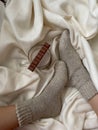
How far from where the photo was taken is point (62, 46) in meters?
0.92

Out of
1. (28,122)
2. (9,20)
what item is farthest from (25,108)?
(9,20)

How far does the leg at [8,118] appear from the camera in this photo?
2.60 feet

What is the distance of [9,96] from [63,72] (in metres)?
0.19

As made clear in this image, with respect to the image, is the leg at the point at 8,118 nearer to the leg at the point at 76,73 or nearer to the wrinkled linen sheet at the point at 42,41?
the wrinkled linen sheet at the point at 42,41

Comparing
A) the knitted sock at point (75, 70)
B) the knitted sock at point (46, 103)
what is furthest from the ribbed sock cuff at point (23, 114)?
the knitted sock at point (75, 70)

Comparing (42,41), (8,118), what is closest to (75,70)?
(42,41)

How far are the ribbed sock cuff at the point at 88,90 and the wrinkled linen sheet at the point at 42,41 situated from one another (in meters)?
0.02

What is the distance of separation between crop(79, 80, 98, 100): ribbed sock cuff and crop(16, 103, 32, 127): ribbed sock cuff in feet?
0.60

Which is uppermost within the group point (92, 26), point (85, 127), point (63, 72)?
point (92, 26)

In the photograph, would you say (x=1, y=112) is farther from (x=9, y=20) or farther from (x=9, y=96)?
(x=9, y=20)

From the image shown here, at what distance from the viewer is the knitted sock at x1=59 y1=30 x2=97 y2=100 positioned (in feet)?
2.85

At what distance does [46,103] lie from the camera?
33.5 inches

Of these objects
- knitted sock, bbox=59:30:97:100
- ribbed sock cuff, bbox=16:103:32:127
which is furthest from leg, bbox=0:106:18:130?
knitted sock, bbox=59:30:97:100

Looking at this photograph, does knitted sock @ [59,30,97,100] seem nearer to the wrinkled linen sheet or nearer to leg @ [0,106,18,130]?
the wrinkled linen sheet
